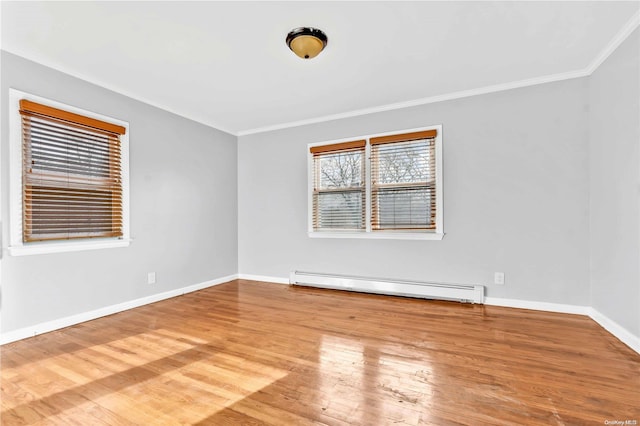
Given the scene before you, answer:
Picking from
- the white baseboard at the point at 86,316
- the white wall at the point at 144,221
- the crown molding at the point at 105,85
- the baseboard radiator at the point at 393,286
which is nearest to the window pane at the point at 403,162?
the baseboard radiator at the point at 393,286

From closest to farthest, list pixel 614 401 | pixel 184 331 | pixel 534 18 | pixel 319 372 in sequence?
pixel 614 401, pixel 319 372, pixel 534 18, pixel 184 331

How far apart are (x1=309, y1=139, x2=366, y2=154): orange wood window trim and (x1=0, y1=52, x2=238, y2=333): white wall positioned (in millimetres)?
1533

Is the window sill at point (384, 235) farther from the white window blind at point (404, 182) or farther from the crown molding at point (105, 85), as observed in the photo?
the crown molding at point (105, 85)

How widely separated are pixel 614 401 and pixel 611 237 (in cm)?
164

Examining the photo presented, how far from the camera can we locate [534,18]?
88.0 inches

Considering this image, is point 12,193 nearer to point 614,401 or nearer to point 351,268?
point 351,268

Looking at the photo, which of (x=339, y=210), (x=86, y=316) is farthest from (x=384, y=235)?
(x=86, y=316)

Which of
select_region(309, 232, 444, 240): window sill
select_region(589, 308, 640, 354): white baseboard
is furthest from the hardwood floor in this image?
select_region(309, 232, 444, 240): window sill

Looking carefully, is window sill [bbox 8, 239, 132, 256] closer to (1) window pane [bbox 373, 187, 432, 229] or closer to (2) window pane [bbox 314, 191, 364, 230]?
(2) window pane [bbox 314, 191, 364, 230]

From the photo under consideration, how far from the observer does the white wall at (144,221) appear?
2592 mm

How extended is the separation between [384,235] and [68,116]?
370 centimetres

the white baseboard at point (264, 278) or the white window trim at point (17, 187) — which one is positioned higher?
the white window trim at point (17, 187)

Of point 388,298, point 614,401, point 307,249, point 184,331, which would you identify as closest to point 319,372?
point 184,331

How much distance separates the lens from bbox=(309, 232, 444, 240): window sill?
3.67m
